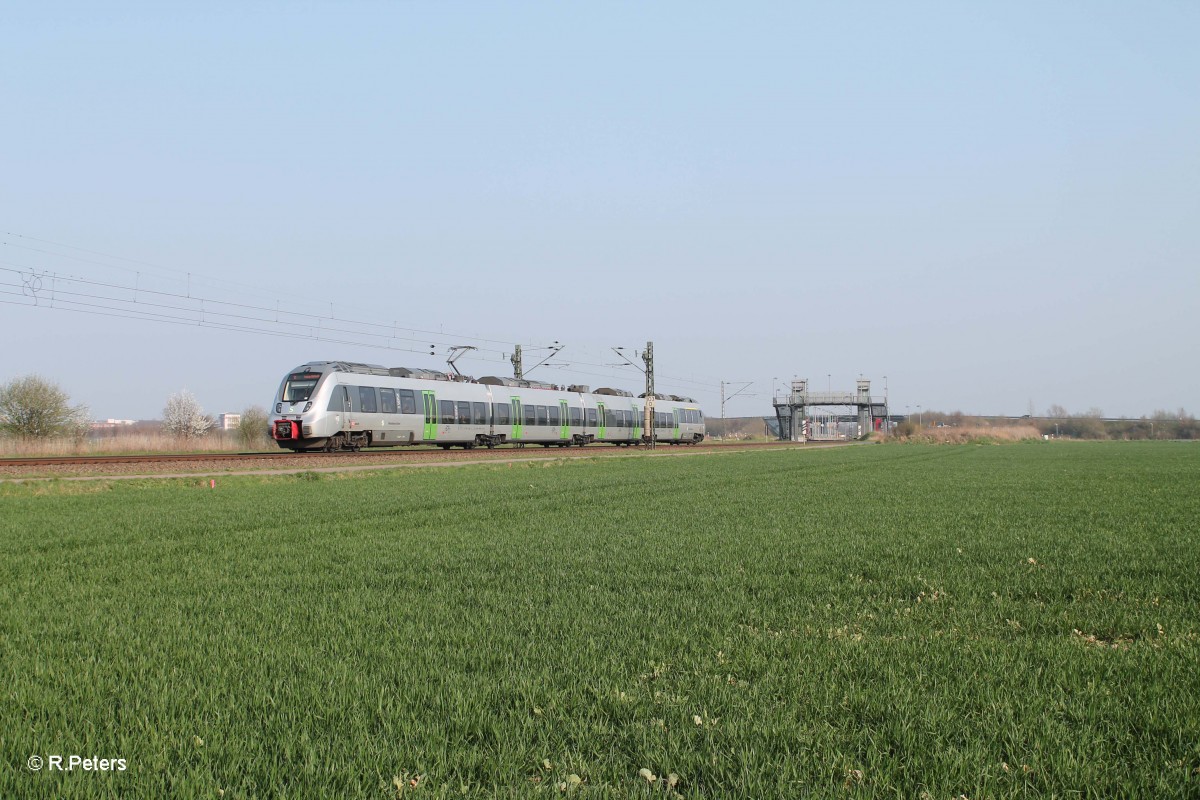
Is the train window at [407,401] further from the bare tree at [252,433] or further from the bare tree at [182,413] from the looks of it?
the bare tree at [182,413]

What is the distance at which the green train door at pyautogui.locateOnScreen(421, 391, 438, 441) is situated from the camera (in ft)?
125

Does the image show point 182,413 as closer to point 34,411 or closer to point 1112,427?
point 34,411

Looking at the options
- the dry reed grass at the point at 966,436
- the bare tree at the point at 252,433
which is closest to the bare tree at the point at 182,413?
the bare tree at the point at 252,433

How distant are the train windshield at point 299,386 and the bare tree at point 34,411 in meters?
23.2

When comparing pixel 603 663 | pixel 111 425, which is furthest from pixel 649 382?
pixel 111 425

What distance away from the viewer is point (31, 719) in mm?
3770

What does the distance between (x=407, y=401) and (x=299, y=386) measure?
544 cm

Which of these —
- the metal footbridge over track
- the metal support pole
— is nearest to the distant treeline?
the metal footbridge over track

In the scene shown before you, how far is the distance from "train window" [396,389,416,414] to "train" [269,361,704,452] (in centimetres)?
5

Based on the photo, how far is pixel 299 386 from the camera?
32.6m

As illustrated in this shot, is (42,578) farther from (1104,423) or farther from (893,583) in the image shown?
(1104,423)

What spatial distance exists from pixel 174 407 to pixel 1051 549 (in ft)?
297

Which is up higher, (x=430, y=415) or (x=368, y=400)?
(x=368, y=400)

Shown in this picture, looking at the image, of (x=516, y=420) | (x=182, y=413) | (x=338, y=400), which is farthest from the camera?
(x=182, y=413)
